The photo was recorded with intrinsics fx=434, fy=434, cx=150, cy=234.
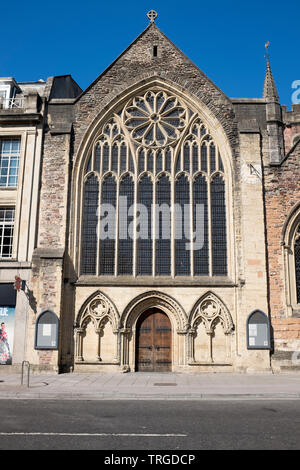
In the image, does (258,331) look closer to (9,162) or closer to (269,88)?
(269,88)

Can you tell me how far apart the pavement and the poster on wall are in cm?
66

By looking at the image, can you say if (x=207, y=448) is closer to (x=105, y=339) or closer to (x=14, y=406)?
(x=14, y=406)

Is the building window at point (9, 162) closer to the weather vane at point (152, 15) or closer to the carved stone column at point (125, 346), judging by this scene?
the carved stone column at point (125, 346)

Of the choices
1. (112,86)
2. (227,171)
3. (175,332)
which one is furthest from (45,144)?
(175,332)

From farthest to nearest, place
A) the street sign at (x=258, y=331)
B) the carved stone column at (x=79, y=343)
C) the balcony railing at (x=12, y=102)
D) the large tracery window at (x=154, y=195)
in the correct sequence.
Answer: the balcony railing at (x=12, y=102), the large tracery window at (x=154, y=195), the carved stone column at (x=79, y=343), the street sign at (x=258, y=331)

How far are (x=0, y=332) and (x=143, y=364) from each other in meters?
6.16

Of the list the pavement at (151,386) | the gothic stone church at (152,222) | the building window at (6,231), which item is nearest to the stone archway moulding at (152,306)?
the gothic stone church at (152,222)

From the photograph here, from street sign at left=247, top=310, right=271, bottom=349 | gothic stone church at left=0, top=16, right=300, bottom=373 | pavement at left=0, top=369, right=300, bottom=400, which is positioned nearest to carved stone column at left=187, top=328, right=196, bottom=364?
gothic stone church at left=0, top=16, right=300, bottom=373

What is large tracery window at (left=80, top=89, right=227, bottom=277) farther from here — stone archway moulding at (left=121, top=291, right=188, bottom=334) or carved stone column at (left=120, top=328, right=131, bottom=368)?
carved stone column at (left=120, top=328, right=131, bottom=368)

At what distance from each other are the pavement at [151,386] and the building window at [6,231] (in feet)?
17.1

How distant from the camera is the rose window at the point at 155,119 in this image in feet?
66.9

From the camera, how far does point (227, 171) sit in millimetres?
19859

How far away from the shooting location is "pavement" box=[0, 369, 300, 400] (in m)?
12.4
